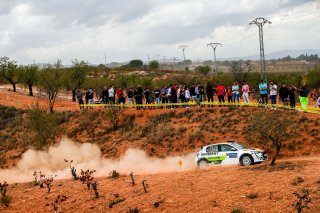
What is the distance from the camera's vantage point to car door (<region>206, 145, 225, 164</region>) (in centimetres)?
2050

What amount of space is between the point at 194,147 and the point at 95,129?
36.2 ft

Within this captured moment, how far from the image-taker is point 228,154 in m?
20.3

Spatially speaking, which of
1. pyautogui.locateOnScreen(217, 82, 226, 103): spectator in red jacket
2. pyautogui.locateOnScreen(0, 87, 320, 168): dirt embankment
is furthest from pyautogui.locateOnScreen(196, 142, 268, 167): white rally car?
pyautogui.locateOnScreen(217, 82, 226, 103): spectator in red jacket

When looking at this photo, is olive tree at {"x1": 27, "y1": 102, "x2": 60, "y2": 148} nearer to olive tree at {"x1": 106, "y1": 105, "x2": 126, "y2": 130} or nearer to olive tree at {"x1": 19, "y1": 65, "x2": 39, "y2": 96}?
olive tree at {"x1": 106, "y1": 105, "x2": 126, "y2": 130}

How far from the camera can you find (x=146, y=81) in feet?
219

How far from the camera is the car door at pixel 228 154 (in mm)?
20119

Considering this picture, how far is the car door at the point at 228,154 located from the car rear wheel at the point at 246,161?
0.91ft

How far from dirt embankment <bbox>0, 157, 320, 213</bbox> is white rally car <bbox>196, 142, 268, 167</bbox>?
251 cm

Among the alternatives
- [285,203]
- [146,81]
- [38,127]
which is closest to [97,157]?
[38,127]

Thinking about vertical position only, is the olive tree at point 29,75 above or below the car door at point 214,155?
above

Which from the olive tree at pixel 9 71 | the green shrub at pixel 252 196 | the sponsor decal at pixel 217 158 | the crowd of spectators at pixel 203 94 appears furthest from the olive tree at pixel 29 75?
the green shrub at pixel 252 196

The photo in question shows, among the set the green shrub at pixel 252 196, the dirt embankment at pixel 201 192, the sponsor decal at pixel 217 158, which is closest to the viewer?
the dirt embankment at pixel 201 192

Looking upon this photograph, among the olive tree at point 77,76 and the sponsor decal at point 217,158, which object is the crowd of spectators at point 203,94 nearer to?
the sponsor decal at point 217,158

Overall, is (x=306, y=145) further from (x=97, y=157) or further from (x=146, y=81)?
(x=146, y=81)
